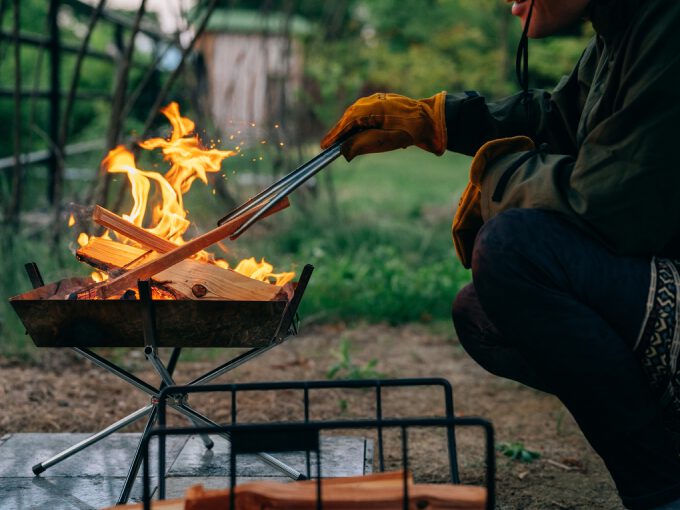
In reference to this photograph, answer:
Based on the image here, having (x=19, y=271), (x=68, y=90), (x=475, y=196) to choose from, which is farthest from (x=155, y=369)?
(x=68, y=90)

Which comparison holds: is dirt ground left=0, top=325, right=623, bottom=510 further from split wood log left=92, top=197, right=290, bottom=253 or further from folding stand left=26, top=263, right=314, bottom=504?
split wood log left=92, top=197, right=290, bottom=253

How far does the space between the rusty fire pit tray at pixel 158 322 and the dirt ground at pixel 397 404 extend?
3.39ft

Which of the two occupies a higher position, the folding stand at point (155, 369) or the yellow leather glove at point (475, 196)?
the yellow leather glove at point (475, 196)

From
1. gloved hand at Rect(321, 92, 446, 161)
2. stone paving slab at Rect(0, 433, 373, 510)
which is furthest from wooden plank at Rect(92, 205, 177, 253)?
stone paving slab at Rect(0, 433, 373, 510)

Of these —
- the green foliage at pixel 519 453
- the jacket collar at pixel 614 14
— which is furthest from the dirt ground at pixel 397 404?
the jacket collar at pixel 614 14

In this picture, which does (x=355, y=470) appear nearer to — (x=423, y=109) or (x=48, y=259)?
(x=423, y=109)

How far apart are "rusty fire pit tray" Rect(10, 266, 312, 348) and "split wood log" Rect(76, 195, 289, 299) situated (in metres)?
0.08

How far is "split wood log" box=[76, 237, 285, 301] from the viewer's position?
7.57 ft

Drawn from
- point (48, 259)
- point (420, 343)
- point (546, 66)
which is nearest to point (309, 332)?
point (420, 343)

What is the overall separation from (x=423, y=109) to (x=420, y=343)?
2684 millimetres

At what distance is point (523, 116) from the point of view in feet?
8.44

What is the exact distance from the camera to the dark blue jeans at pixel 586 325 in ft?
6.38

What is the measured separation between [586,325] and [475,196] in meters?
0.54

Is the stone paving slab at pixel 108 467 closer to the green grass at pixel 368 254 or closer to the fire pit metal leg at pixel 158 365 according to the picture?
the fire pit metal leg at pixel 158 365
